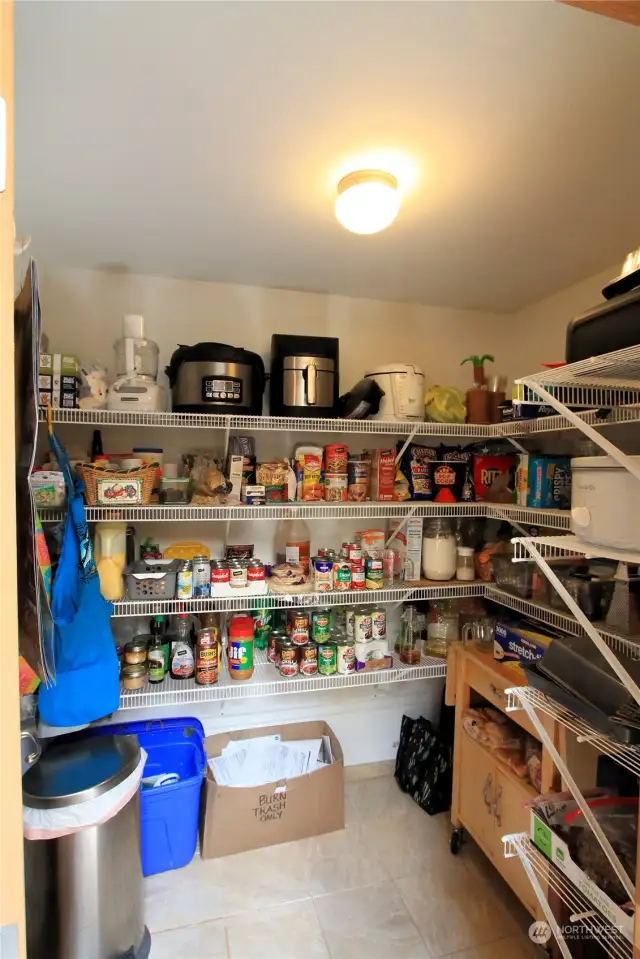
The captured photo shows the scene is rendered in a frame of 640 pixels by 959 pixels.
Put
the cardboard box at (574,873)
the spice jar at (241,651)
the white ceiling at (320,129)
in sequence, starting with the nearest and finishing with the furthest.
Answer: the white ceiling at (320,129), the cardboard box at (574,873), the spice jar at (241,651)

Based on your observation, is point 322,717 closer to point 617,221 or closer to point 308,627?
point 308,627

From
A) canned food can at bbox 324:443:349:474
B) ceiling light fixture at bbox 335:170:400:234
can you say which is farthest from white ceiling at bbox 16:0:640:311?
canned food can at bbox 324:443:349:474

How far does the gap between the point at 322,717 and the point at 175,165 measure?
2146 mm

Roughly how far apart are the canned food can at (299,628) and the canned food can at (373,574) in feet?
0.94

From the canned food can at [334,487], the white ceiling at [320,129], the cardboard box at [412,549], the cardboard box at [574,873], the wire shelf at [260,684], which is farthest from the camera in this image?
the cardboard box at [412,549]

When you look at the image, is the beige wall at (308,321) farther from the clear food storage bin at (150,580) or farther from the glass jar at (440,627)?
the glass jar at (440,627)

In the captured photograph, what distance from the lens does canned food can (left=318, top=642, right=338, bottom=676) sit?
1.82 meters

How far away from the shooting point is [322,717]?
2.15 meters

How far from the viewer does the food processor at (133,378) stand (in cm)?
163

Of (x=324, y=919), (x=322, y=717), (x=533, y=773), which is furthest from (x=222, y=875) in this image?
(x=533, y=773)

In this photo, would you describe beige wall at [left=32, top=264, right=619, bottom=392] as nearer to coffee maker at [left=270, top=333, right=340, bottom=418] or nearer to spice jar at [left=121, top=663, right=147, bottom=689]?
coffee maker at [left=270, top=333, right=340, bottom=418]

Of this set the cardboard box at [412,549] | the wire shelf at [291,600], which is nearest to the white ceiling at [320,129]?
the cardboard box at [412,549]

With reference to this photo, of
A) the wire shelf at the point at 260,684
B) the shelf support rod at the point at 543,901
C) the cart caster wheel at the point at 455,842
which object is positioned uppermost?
the wire shelf at the point at 260,684

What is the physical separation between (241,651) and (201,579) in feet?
1.04
